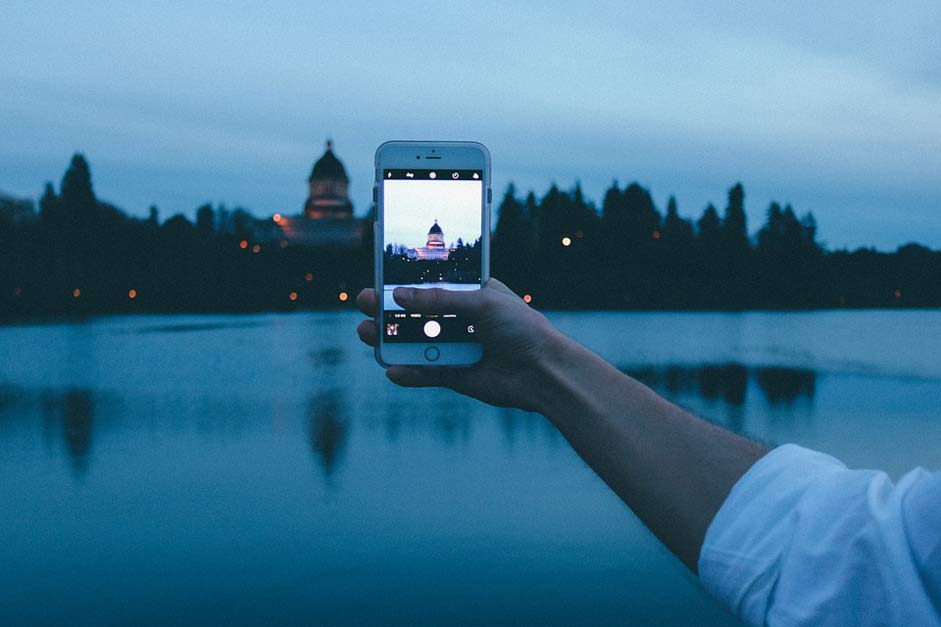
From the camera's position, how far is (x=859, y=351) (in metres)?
35.5

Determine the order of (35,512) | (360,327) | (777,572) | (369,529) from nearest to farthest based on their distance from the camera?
1. (777,572)
2. (360,327)
3. (369,529)
4. (35,512)

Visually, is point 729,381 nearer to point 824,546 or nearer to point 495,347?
point 495,347

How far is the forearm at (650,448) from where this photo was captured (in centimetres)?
151

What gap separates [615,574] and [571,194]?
343 feet

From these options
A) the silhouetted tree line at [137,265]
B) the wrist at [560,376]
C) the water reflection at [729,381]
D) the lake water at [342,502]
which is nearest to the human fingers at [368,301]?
the wrist at [560,376]

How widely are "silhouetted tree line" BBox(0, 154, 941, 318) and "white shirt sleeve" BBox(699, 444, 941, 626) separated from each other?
90.8 metres

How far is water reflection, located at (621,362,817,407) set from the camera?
1873cm

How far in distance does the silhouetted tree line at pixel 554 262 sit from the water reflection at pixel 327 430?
244 ft

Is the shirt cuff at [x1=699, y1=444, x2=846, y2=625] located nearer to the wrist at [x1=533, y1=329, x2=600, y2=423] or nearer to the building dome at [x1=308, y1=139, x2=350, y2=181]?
the wrist at [x1=533, y1=329, x2=600, y2=423]

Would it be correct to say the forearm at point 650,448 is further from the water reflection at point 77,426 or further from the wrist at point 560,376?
the water reflection at point 77,426

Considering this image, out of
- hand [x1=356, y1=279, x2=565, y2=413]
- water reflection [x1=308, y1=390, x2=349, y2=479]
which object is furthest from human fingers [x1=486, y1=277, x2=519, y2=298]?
water reflection [x1=308, y1=390, x2=349, y2=479]

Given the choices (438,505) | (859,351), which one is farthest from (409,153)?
(859,351)

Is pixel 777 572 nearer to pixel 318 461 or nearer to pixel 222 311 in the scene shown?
pixel 318 461

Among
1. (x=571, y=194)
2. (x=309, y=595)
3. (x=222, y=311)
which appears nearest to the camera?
(x=309, y=595)
